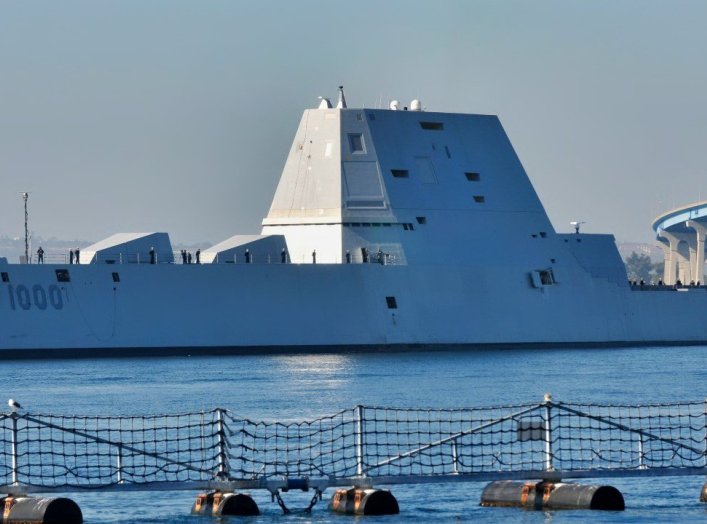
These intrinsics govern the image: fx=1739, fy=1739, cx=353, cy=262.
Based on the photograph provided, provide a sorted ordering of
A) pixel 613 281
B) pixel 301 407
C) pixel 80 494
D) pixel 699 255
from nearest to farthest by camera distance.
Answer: pixel 80 494
pixel 301 407
pixel 613 281
pixel 699 255

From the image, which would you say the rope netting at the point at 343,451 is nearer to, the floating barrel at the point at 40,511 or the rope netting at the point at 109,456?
the rope netting at the point at 109,456

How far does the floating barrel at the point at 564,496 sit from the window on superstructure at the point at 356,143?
87.5ft

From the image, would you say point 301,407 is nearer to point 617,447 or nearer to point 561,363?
point 617,447

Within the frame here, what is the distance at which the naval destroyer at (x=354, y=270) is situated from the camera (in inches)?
1646

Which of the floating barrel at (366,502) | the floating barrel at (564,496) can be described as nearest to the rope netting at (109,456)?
the floating barrel at (366,502)

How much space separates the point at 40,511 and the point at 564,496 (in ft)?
17.3

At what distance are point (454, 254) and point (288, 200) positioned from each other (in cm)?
453

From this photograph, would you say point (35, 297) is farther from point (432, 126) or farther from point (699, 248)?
point (699, 248)

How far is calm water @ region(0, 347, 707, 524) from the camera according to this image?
18172 millimetres

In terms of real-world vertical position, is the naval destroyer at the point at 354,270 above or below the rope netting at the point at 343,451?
above

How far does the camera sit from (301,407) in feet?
94.5

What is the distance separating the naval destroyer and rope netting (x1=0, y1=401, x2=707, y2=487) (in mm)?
14731

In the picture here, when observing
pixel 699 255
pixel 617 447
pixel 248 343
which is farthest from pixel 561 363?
pixel 699 255

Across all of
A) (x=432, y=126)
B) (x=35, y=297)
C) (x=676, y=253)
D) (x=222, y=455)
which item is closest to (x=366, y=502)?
(x=222, y=455)
